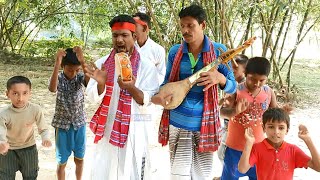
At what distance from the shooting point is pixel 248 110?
9.59 ft

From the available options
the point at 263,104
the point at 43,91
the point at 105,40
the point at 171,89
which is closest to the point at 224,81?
the point at 171,89

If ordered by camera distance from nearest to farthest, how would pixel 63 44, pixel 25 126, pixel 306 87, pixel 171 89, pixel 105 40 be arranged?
1. pixel 171 89
2. pixel 25 126
3. pixel 306 87
4. pixel 63 44
5. pixel 105 40

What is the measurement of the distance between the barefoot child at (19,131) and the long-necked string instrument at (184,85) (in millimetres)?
913

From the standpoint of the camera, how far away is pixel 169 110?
2.75 m

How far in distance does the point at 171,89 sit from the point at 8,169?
4.37 ft

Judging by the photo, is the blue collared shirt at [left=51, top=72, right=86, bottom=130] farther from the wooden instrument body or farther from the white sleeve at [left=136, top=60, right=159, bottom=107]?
the wooden instrument body

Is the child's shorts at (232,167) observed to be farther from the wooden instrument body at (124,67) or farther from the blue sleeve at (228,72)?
the wooden instrument body at (124,67)

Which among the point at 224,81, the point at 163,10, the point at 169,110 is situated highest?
the point at 163,10

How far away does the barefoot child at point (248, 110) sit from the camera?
2.86 meters

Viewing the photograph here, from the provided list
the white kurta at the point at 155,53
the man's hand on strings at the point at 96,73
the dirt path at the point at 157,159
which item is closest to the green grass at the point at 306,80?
the dirt path at the point at 157,159

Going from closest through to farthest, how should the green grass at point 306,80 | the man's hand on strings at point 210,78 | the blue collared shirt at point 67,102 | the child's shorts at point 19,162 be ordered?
the man's hand on strings at point 210,78
the child's shorts at point 19,162
the blue collared shirt at point 67,102
the green grass at point 306,80

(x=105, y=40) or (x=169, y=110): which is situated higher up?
(x=105, y=40)

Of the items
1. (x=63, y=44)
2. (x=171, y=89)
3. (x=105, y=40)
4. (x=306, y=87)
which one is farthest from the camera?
(x=105, y=40)

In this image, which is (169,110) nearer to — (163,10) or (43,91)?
(163,10)
